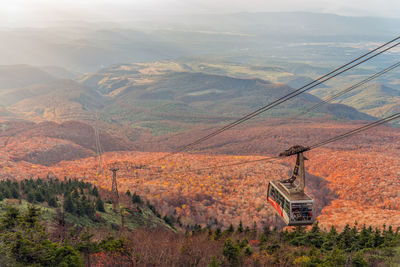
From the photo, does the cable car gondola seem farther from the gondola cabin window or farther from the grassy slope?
the grassy slope

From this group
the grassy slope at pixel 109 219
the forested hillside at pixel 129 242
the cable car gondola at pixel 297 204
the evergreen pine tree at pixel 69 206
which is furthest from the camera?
the evergreen pine tree at pixel 69 206

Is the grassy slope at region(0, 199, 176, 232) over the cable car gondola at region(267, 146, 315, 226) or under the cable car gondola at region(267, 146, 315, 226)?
under

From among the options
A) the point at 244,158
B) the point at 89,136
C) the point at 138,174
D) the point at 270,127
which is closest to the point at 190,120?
the point at 270,127

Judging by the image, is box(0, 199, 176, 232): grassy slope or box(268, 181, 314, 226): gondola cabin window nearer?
box(268, 181, 314, 226): gondola cabin window

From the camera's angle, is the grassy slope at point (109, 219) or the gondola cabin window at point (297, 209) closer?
the gondola cabin window at point (297, 209)

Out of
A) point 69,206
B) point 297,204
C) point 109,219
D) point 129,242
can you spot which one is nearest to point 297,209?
point 297,204

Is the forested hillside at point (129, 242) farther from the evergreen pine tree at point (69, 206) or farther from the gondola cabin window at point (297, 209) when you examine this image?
the gondola cabin window at point (297, 209)

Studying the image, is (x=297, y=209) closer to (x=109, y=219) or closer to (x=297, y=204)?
(x=297, y=204)

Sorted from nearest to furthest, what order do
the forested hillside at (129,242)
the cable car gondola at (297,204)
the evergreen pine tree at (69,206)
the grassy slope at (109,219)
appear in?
the cable car gondola at (297,204), the forested hillside at (129,242), the grassy slope at (109,219), the evergreen pine tree at (69,206)

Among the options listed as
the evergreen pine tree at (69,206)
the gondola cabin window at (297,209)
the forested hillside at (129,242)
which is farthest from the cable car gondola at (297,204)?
the evergreen pine tree at (69,206)

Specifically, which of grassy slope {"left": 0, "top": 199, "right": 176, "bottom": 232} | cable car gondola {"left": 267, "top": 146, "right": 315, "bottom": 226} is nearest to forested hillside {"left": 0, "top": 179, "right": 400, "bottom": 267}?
grassy slope {"left": 0, "top": 199, "right": 176, "bottom": 232}

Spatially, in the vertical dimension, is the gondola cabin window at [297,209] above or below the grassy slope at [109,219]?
above
